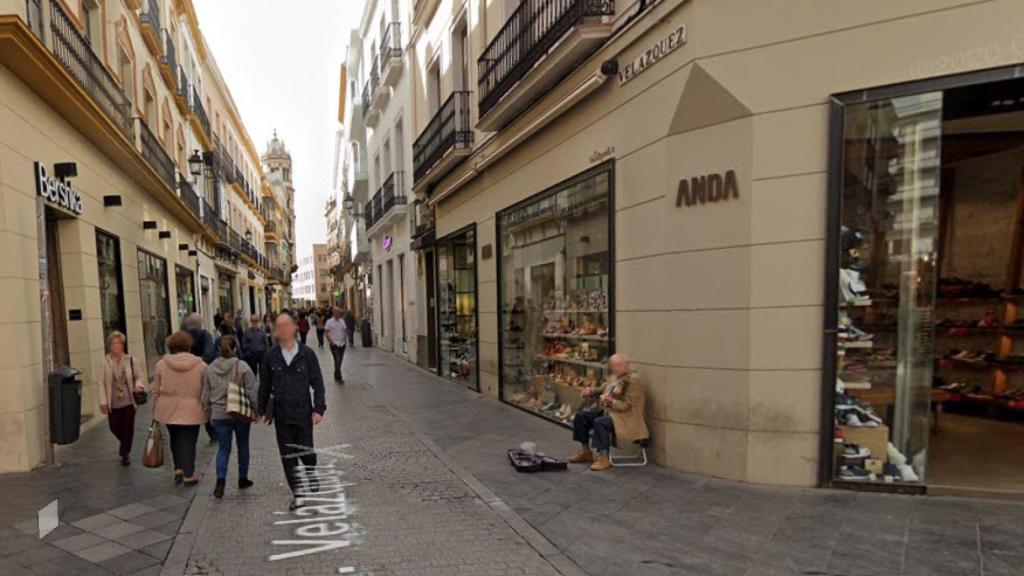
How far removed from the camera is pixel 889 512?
173 inches

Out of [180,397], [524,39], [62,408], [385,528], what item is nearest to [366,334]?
[524,39]

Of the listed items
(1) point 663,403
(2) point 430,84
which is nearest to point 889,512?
(1) point 663,403

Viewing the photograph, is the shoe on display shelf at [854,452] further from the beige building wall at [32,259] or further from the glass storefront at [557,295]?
the beige building wall at [32,259]

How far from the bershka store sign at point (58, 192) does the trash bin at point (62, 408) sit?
223 centimetres

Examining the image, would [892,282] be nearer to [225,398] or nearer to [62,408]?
[225,398]

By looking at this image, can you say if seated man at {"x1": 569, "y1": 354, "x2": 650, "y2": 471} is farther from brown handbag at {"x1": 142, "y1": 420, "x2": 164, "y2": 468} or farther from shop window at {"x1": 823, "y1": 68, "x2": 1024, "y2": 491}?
brown handbag at {"x1": 142, "y1": 420, "x2": 164, "y2": 468}

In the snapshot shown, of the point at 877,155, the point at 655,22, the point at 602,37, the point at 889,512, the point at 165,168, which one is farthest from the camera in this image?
the point at 165,168

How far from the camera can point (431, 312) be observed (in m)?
15.4

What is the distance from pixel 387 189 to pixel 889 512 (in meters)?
16.8

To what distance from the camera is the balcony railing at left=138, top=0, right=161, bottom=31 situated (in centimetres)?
1315

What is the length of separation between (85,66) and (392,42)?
9977 mm

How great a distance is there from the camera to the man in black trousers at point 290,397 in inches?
201

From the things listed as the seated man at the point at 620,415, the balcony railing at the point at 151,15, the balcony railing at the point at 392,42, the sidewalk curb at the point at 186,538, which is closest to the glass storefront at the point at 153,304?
the balcony railing at the point at 151,15

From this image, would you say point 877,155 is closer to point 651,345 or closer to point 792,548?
point 651,345
